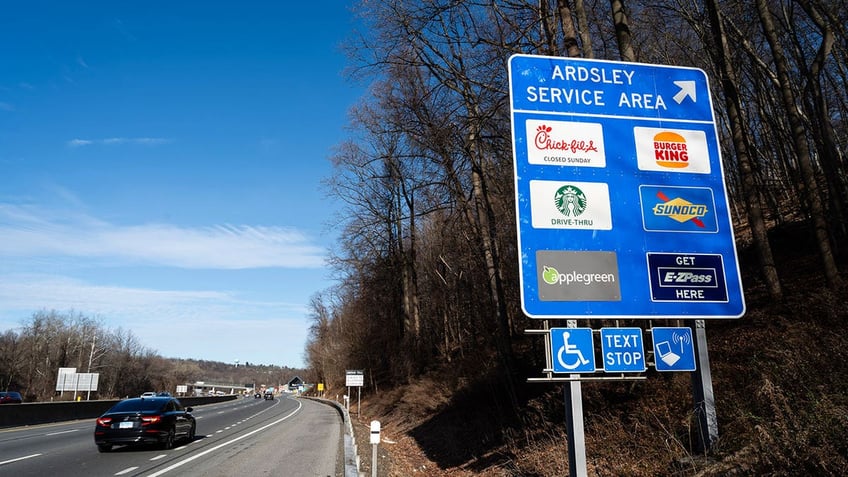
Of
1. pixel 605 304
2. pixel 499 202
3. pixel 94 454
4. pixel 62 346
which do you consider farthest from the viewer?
pixel 62 346

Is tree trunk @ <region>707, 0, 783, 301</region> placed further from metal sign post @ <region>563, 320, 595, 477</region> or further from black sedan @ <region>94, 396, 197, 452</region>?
black sedan @ <region>94, 396, 197, 452</region>

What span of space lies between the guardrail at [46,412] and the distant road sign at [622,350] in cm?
2743

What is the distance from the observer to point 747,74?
22.9 m

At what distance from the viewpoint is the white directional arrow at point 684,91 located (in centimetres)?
754

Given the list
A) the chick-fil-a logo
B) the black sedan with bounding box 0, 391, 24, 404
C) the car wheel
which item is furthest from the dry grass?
the black sedan with bounding box 0, 391, 24, 404

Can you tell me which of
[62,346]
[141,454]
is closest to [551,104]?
[141,454]

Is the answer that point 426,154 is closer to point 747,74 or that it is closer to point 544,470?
point 544,470

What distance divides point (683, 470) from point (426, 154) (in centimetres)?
1344

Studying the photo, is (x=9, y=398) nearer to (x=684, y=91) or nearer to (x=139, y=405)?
(x=139, y=405)

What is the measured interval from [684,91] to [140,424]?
594 inches

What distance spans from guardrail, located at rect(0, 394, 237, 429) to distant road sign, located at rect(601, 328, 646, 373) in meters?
27.4

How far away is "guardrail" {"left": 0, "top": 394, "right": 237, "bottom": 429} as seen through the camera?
2350 centimetres

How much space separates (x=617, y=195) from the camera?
267 inches

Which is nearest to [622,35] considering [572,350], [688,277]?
[688,277]
